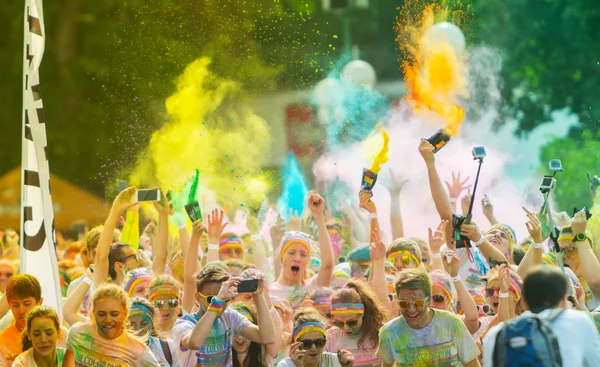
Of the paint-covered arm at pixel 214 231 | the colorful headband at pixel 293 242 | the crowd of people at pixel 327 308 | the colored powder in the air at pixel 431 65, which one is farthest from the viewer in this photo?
the colored powder in the air at pixel 431 65

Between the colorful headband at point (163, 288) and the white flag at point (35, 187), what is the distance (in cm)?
53

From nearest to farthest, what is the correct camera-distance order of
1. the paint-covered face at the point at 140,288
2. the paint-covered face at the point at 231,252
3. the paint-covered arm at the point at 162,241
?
the paint-covered face at the point at 140,288 < the paint-covered arm at the point at 162,241 < the paint-covered face at the point at 231,252

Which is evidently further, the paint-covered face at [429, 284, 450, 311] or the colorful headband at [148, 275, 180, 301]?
the paint-covered face at [429, 284, 450, 311]

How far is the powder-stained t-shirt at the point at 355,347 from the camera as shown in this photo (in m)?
5.68

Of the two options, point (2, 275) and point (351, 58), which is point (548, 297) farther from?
point (351, 58)

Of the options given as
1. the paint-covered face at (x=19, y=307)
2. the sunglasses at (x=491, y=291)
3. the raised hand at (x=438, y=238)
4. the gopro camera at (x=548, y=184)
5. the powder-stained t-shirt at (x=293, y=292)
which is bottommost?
the paint-covered face at (x=19, y=307)

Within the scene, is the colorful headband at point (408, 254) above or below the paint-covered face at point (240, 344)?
above

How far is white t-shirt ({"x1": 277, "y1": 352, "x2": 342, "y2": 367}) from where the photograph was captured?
530 cm

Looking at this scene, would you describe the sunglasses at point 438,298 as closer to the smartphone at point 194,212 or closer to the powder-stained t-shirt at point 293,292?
the powder-stained t-shirt at point 293,292

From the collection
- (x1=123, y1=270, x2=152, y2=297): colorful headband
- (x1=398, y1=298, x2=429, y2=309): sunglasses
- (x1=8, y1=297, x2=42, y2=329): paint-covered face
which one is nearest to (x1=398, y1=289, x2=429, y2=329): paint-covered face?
(x1=398, y1=298, x2=429, y2=309): sunglasses

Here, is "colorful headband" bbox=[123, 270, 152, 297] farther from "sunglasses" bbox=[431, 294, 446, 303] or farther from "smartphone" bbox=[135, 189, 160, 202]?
"sunglasses" bbox=[431, 294, 446, 303]

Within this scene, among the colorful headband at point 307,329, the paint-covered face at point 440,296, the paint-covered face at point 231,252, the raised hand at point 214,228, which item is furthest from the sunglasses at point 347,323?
the paint-covered face at point 231,252

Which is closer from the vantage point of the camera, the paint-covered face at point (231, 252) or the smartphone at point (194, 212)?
the smartphone at point (194, 212)

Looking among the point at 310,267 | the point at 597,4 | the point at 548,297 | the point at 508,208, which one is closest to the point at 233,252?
the point at 310,267
